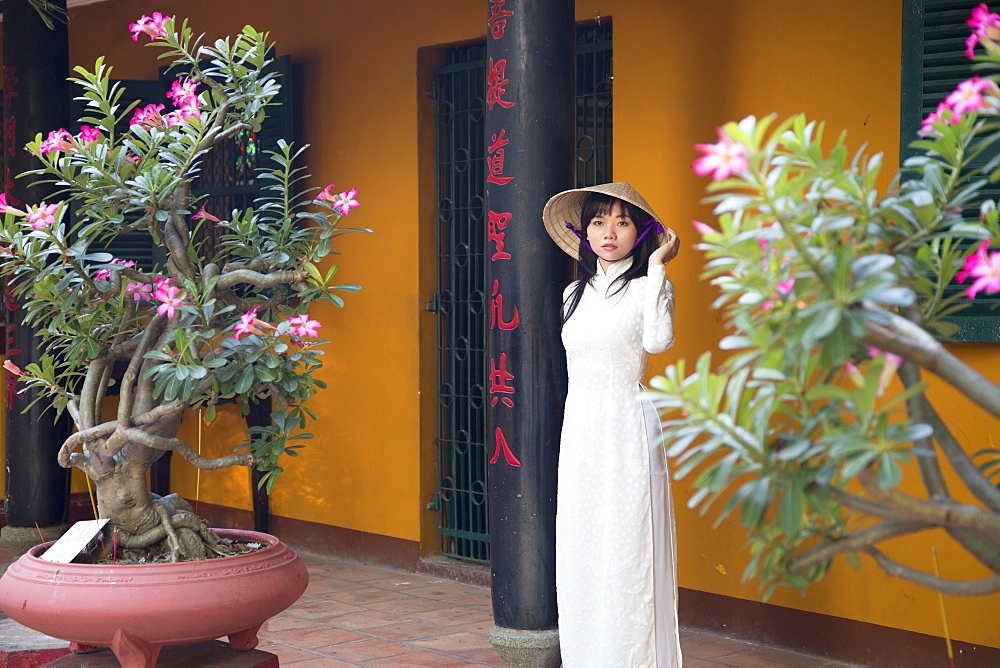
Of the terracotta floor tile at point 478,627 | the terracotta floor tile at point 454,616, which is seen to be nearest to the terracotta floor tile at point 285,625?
the terracotta floor tile at point 454,616

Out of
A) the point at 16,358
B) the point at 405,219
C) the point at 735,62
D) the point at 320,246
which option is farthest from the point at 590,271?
the point at 16,358

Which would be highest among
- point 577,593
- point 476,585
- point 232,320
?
point 232,320

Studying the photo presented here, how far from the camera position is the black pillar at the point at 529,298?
3379 millimetres

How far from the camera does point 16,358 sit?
5.73 m

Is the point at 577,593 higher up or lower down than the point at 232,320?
lower down

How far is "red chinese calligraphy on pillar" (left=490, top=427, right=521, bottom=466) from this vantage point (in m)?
3.40

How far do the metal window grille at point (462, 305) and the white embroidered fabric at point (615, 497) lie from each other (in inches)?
78.7

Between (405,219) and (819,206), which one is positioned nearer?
(819,206)

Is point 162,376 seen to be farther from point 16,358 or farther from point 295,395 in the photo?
point 16,358

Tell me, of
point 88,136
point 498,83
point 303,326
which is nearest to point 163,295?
point 303,326

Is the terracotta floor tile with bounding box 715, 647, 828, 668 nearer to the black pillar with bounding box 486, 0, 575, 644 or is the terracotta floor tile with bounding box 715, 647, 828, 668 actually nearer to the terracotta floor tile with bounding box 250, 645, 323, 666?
the black pillar with bounding box 486, 0, 575, 644

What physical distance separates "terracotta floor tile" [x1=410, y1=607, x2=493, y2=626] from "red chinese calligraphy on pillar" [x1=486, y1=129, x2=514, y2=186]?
2.02m

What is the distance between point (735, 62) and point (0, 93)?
4.68m

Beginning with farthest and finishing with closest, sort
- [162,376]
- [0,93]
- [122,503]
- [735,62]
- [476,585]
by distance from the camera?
[0,93] < [476,585] < [735,62] < [122,503] < [162,376]
